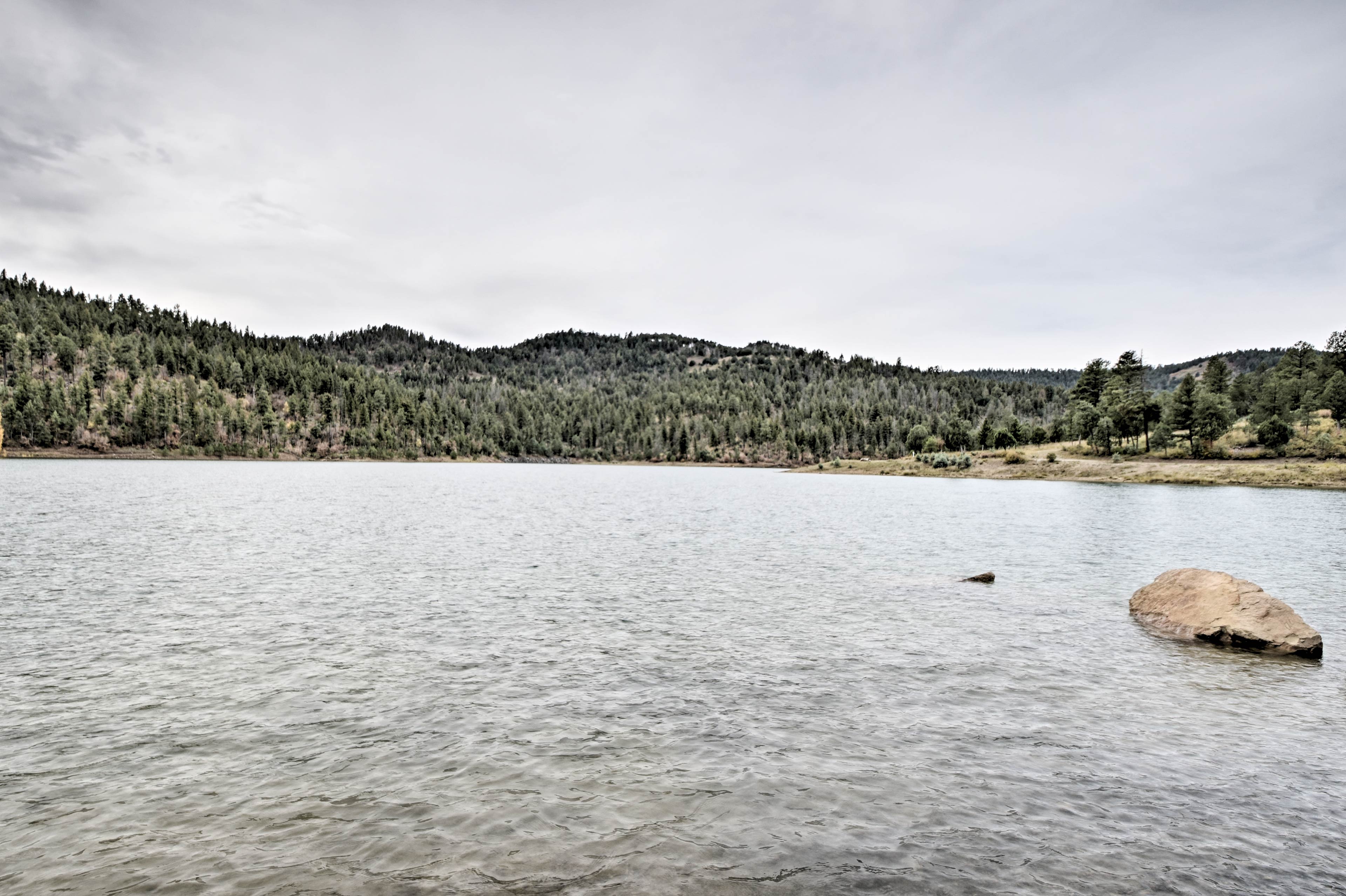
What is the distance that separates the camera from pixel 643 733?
13062 millimetres

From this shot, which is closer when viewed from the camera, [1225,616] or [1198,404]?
[1225,616]

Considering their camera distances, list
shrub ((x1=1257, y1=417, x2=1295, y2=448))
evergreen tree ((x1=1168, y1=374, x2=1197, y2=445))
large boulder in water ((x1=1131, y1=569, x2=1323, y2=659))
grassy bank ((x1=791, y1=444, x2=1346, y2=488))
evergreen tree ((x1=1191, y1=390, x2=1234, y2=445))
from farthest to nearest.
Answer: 1. evergreen tree ((x1=1168, y1=374, x2=1197, y2=445))
2. evergreen tree ((x1=1191, y1=390, x2=1234, y2=445))
3. shrub ((x1=1257, y1=417, x2=1295, y2=448))
4. grassy bank ((x1=791, y1=444, x2=1346, y2=488))
5. large boulder in water ((x1=1131, y1=569, x2=1323, y2=659))

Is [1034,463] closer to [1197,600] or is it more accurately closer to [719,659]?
[1197,600]

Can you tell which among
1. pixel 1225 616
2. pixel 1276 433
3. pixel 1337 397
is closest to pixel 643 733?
pixel 1225 616

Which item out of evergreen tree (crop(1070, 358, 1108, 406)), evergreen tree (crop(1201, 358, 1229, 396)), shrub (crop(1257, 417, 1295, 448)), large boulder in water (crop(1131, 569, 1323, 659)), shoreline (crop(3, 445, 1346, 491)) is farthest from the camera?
evergreen tree (crop(1201, 358, 1229, 396))

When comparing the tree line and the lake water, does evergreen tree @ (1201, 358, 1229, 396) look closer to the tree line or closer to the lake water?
the tree line

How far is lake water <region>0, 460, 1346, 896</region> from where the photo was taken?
28.5ft

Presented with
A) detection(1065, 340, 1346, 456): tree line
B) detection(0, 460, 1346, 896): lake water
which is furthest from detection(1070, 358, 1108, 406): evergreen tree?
detection(0, 460, 1346, 896): lake water

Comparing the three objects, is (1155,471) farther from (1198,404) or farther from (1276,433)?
(1276,433)

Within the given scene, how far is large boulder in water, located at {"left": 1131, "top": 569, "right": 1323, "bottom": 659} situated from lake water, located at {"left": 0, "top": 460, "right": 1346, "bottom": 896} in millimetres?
833

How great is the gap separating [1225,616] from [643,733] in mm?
18748

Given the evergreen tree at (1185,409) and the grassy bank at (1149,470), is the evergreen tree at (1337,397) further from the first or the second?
the evergreen tree at (1185,409)

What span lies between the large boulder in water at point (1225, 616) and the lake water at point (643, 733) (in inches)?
32.8

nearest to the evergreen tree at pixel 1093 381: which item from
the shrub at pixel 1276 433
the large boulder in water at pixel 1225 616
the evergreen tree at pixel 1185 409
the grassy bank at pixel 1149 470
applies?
the grassy bank at pixel 1149 470
